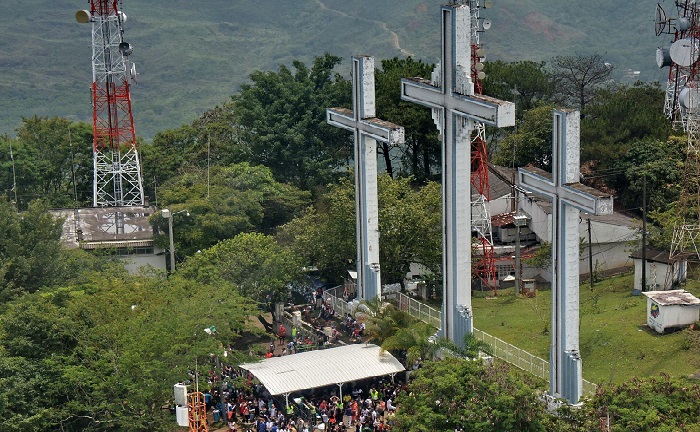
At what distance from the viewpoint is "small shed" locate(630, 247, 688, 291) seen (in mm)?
43688

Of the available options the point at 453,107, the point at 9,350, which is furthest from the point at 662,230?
the point at 9,350

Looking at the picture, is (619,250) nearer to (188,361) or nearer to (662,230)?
(662,230)

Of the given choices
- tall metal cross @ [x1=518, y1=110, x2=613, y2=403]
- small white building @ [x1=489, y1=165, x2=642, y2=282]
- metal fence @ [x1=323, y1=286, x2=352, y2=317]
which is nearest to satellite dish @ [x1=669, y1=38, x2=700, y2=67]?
small white building @ [x1=489, y1=165, x2=642, y2=282]

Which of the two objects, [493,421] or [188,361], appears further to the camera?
[188,361]

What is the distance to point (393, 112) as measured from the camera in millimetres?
58344

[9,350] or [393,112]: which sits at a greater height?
[393,112]

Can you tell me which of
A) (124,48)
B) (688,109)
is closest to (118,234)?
(124,48)

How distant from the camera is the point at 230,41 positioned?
181 meters

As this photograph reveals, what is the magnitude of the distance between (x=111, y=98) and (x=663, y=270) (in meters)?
30.1

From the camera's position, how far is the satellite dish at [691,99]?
165 ft

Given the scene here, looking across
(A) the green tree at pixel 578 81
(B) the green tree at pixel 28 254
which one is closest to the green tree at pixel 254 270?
(B) the green tree at pixel 28 254

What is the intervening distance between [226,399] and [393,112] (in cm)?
2493

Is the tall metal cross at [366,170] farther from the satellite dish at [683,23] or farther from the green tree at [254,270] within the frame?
the satellite dish at [683,23]

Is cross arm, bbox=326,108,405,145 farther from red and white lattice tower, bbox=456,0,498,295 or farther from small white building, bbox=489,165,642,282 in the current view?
small white building, bbox=489,165,642,282
